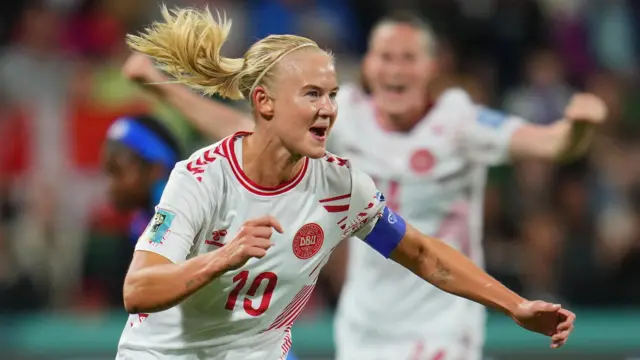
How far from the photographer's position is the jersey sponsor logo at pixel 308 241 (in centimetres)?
410

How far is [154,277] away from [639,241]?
22.1ft

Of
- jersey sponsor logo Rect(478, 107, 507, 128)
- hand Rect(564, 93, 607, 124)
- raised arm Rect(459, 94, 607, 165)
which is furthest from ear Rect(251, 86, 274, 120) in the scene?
jersey sponsor logo Rect(478, 107, 507, 128)

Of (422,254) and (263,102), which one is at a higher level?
(263,102)

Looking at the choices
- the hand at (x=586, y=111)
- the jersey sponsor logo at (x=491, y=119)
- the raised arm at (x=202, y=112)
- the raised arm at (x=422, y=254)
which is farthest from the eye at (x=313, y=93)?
the jersey sponsor logo at (x=491, y=119)

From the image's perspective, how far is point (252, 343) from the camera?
4160 millimetres

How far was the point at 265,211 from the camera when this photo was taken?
13.2 feet

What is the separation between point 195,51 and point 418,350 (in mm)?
2369

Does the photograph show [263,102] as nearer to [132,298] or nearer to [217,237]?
[217,237]

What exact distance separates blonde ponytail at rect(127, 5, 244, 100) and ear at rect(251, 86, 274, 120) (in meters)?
0.09

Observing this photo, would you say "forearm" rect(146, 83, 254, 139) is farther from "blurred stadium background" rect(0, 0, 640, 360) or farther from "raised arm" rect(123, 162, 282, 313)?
"blurred stadium background" rect(0, 0, 640, 360)

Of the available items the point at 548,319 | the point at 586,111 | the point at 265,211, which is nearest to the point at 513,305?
the point at 548,319

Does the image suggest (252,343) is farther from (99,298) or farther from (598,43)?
(598,43)

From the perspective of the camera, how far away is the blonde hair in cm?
399

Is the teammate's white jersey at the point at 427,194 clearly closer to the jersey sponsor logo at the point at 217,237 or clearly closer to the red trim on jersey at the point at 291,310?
the red trim on jersey at the point at 291,310
